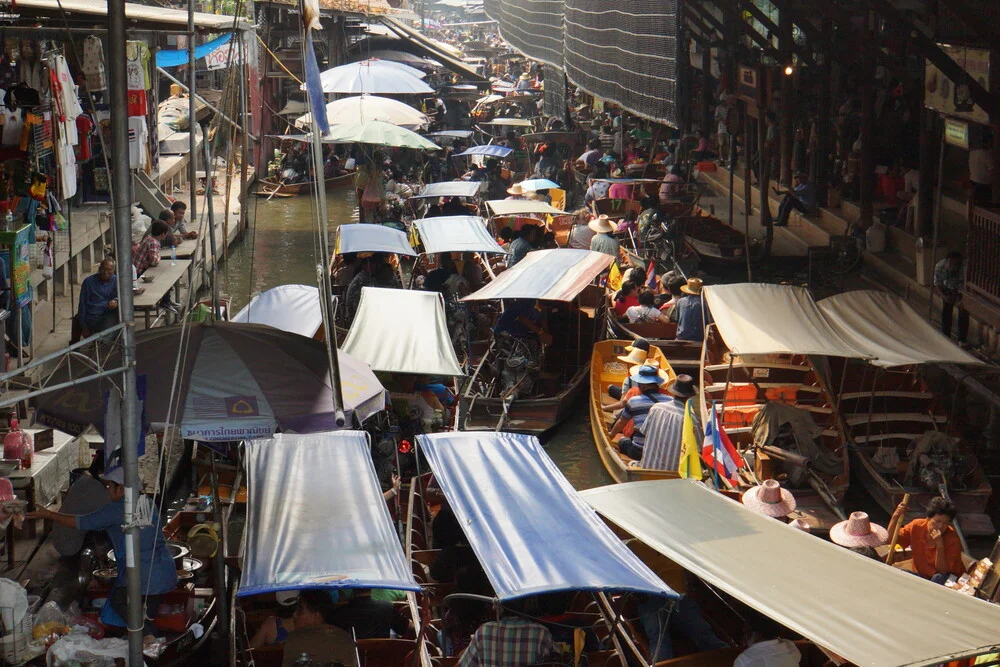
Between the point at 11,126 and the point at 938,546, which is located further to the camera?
the point at 11,126

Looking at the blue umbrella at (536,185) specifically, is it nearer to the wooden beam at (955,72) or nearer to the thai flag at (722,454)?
the wooden beam at (955,72)

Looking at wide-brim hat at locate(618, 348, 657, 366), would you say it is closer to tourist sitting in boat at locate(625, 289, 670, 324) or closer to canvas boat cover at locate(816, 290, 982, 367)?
tourist sitting in boat at locate(625, 289, 670, 324)

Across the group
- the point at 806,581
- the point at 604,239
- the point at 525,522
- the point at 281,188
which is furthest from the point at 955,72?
the point at 281,188

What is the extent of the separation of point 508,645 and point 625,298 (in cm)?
903

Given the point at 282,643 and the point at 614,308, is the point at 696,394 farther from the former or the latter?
the point at 282,643

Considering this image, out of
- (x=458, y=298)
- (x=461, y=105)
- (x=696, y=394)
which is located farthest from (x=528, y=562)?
(x=461, y=105)

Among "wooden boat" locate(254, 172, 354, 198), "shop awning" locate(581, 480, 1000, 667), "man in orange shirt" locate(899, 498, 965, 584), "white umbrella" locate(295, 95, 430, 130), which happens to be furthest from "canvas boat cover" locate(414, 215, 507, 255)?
"wooden boat" locate(254, 172, 354, 198)

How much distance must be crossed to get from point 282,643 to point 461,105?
33.2m

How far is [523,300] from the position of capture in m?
14.2

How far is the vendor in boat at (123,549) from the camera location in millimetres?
7668

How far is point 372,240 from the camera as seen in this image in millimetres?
16297

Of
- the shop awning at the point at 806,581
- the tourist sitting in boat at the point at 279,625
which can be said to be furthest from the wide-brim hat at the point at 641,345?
the tourist sitting in boat at the point at 279,625

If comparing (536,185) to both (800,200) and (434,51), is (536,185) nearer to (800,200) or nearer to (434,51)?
(800,200)

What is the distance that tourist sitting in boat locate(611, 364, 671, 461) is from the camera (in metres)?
12.1
